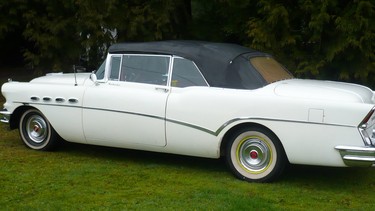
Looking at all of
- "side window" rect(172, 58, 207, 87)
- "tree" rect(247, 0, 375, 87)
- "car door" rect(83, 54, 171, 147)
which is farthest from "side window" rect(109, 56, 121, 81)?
"tree" rect(247, 0, 375, 87)

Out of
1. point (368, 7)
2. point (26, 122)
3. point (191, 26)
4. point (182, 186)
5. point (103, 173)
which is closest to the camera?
point (182, 186)

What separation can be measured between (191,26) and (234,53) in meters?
4.99

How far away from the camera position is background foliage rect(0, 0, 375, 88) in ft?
28.7

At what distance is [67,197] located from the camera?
530 centimetres

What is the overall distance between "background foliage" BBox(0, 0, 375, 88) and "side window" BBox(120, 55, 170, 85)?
10.5 feet

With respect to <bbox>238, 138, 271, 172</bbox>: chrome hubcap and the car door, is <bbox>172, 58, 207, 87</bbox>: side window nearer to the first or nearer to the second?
the car door

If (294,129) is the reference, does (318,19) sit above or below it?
above

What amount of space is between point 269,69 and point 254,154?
3.92 ft

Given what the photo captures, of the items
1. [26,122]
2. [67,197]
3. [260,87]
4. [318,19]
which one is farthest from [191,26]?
[67,197]

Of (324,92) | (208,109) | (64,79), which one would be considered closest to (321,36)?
(324,92)

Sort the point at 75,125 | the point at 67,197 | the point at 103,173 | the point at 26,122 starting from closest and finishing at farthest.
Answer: the point at 67,197
the point at 103,173
the point at 75,125
the point at 26,122

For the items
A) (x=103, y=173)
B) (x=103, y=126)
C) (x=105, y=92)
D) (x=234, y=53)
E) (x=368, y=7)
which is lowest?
(x=103, y=173)

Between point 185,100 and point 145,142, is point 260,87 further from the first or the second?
point 145,142

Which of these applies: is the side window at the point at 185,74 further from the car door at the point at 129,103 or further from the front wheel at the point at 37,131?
the front wheel at the point at 37,131
